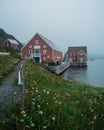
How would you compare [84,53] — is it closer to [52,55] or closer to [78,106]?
[52,55]

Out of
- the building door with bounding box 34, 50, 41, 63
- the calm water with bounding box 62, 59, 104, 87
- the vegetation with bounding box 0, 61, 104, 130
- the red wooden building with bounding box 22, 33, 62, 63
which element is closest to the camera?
A: the vegetation with bounding box 0, 61, 104, 130

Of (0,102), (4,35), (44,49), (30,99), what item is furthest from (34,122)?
(4,35)

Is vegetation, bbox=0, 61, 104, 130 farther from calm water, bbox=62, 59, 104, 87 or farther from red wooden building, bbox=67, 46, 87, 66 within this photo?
red wooden building, bbox=67, 46, 87, 66

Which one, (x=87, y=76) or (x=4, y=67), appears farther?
(x=87, y=76)

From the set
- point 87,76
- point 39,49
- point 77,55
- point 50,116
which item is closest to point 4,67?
point 50,116

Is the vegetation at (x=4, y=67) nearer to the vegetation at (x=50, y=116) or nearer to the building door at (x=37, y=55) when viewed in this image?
the vegetation at (x=50, y=116)

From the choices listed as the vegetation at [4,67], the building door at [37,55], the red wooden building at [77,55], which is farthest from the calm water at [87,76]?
the red wooden building at [77,55]

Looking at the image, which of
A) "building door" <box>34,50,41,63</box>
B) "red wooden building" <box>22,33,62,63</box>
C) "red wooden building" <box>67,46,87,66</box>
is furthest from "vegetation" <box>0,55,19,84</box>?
"red wooden building" <box>67,46,87,66</box>

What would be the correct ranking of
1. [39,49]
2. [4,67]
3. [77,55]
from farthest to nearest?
1. [77,55]
2. [39,49]
3. [4,67]

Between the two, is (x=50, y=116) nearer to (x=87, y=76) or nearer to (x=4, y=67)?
(x=4, y=67)

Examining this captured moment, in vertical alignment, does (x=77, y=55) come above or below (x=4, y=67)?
above

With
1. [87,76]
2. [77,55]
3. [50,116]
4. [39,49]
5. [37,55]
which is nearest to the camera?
[50,116]

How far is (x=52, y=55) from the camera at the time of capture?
7575cm

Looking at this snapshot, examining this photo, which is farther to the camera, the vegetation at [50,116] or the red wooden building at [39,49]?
the red wooden building at [39,49]
